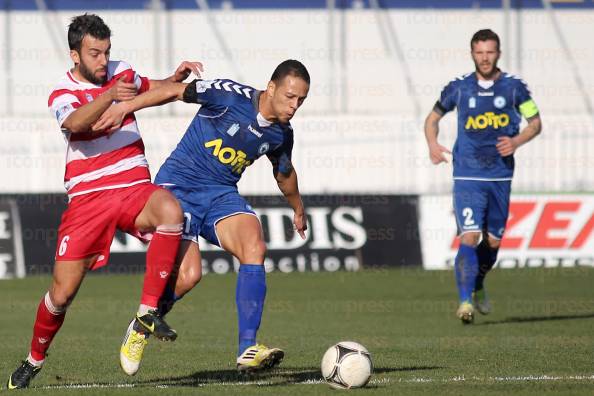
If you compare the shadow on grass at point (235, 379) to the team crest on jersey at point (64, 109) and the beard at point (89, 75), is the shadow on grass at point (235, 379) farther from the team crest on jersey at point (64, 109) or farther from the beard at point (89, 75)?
the beard at point (89, 75)

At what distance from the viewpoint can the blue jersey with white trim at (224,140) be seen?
868 cm

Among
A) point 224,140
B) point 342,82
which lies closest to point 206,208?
point 224,140

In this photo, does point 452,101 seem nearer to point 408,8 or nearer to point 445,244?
point 445,244

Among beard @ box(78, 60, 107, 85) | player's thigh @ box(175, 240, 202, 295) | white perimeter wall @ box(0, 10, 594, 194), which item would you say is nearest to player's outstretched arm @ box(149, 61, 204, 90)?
beard @ box(78, 60, 107, 85)

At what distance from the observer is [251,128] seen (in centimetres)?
867

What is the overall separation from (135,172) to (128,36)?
17155 millimetres

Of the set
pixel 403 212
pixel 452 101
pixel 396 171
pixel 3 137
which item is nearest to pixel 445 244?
pixel 403 212

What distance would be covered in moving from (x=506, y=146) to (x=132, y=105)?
5362 millimetres

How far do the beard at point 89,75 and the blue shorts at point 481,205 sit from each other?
551 centimetres

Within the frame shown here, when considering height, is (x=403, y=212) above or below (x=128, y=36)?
below

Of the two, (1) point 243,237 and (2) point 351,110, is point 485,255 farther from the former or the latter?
(2) point 351,110

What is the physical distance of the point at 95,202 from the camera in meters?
8.13

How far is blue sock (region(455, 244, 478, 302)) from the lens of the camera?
40.9 ft

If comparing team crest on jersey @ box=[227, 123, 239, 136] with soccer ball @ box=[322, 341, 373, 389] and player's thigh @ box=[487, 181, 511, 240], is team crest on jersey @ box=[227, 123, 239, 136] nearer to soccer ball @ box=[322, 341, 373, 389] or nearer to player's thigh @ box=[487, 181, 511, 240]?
soccer ball @ box=[322, 341, 373, 389]
